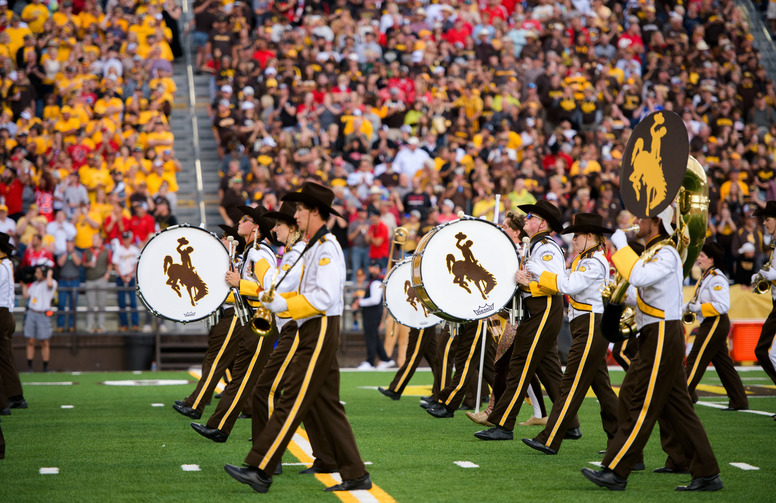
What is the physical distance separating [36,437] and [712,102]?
59.1 ft

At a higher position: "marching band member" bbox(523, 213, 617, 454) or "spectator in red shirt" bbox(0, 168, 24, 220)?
"spectator in red shirt" bbox(0, 168, 24, 220)

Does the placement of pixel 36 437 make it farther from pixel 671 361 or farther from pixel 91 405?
pixel 671 361

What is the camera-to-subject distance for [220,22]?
20953 mm

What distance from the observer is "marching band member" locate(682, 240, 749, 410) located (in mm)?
10633

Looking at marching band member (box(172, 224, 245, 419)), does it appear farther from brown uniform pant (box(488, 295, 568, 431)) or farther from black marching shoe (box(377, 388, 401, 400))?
black marching shoe (box(377, 388, 401, 400))

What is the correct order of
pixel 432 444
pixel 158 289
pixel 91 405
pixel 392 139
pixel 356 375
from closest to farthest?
pixel 432 444
pixel 158 289
pixel 91 405
pixel 356 375
pixel 392 139

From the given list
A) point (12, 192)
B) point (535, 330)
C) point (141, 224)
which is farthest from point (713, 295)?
point (12, 192)

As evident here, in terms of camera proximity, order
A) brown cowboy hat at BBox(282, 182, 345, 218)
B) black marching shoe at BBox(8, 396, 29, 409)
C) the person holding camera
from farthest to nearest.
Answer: the person holding camera → black marching shoe at BBox(8, 396, 29, 409) → brown cowboy hat at BBox(282, 182, 345, 218)

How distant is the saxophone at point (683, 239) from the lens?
625 centimetres

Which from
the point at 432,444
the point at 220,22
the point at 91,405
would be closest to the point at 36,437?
the point at 91,405

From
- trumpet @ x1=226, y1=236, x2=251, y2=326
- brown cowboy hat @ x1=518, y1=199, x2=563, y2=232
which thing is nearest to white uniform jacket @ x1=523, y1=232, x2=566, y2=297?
brown cowboy hat @ x1=518, y1=199, x2=563, y2=232

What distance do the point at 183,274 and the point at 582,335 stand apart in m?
3.99

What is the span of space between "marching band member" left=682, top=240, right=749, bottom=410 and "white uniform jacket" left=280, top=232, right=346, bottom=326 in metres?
5.48

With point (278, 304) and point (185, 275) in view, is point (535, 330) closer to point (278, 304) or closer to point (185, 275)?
point (278, 304)
